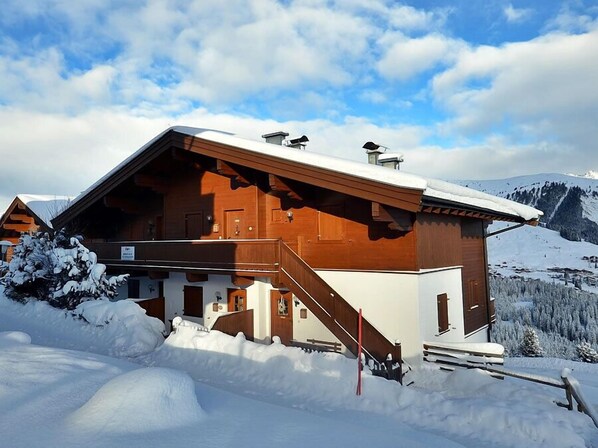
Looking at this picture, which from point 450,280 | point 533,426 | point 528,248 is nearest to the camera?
point 533,426

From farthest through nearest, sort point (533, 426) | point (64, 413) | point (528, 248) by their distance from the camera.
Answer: point (528, 248)
point (533, 426)
point (64, 413)

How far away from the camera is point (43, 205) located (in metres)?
22.7

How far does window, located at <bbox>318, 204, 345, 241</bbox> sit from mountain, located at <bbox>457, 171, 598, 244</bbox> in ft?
287

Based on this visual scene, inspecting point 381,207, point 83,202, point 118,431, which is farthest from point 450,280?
point 83,202

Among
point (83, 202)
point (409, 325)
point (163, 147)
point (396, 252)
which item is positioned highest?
point (163, 147)

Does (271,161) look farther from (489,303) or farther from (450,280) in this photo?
(489,303)

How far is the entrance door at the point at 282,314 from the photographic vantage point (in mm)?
13125

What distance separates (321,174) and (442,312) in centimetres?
599

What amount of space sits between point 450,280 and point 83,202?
15.6 metres

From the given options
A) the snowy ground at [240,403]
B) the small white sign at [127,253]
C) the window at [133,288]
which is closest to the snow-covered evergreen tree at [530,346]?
the snowy ground at [240,403]

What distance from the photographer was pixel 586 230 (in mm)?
90125

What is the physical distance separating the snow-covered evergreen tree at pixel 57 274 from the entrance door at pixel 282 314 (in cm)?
571

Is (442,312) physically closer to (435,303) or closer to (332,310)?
(435,303)

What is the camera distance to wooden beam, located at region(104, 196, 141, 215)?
16.9 metres
